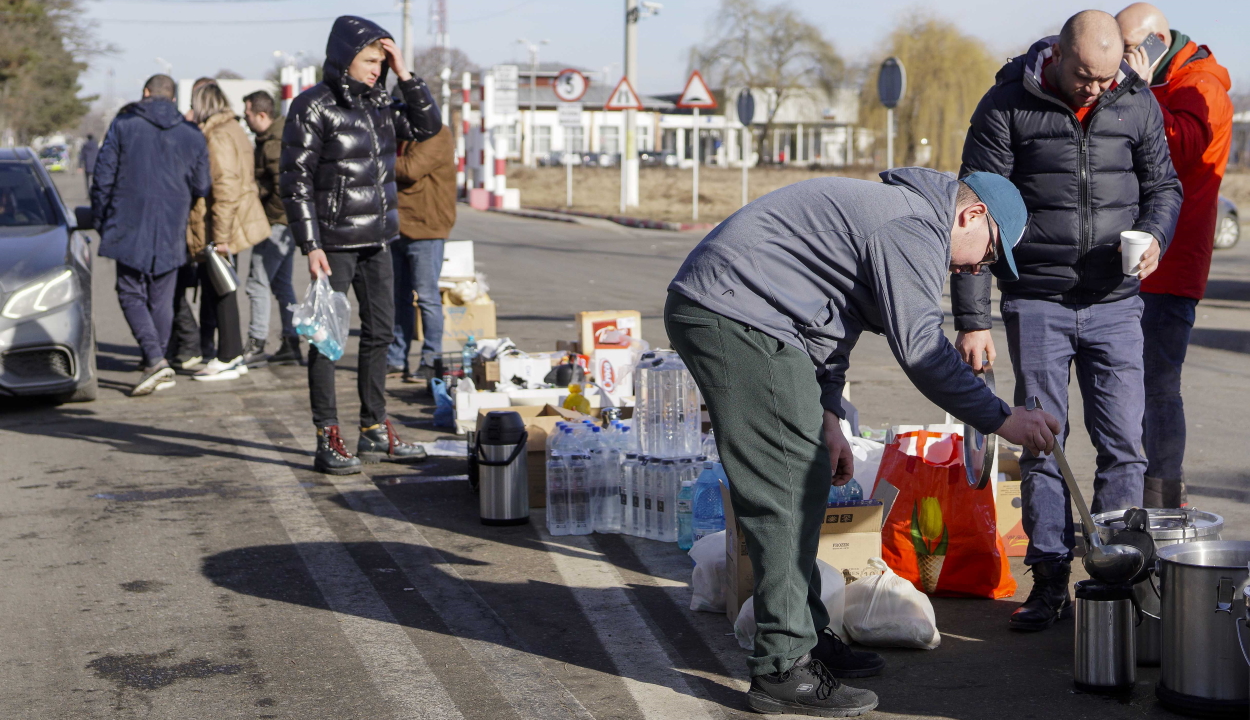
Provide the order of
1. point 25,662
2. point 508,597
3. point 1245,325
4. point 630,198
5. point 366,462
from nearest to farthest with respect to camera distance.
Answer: point 25,662 < point 508,597 < point 366,462 < point 1245,325 < point 630,198

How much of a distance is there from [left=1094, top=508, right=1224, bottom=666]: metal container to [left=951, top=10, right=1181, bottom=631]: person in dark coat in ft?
1.12

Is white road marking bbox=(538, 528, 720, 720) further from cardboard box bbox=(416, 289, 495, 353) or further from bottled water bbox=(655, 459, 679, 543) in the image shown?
cardboard box bbox=(416, 289, 495, 353)

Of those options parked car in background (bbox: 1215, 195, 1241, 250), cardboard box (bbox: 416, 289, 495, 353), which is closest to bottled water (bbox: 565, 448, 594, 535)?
cardboard box (bbox: 416, 289, 495, 353)

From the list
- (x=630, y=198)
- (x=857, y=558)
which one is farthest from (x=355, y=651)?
(x=630, y=198)

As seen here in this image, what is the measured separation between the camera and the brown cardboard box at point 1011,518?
490 cm

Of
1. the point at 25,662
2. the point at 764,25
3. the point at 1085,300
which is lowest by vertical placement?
the point at 25,662

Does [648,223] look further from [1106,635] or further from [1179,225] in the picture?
[1106,635]

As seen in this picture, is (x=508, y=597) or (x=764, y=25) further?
(x=764, y=25)

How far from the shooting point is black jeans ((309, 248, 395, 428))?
247 inches

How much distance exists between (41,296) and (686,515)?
473 cm

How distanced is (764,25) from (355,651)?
70580 millimetres

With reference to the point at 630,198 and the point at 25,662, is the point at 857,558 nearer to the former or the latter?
the point at 25,662

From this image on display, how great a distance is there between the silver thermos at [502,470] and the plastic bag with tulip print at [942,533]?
1653 millimetres

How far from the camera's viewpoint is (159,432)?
7.50 meters
